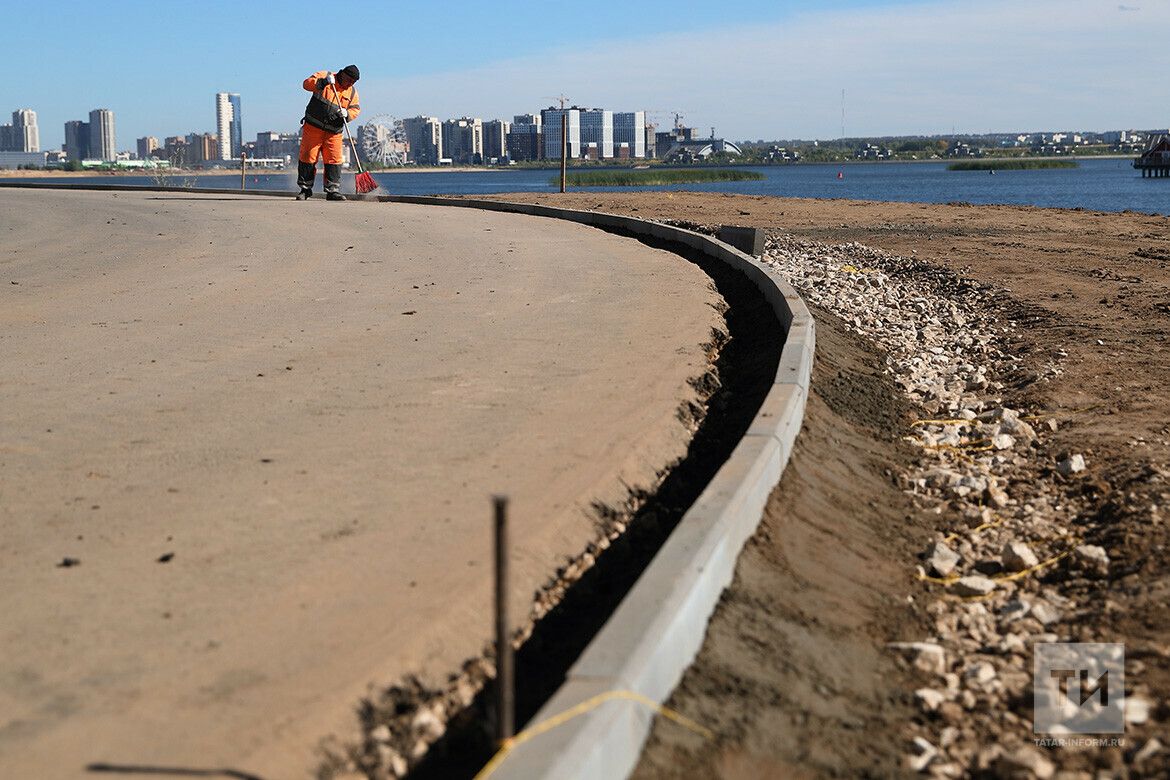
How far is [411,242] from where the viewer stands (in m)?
17.0

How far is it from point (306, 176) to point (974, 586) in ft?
75.0

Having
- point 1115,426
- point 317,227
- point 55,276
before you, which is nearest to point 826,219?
point 317,227

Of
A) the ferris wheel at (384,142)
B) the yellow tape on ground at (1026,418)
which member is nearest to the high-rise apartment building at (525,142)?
the ferris wheel at (384,142)

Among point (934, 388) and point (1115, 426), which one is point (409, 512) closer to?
point (1115, 426)

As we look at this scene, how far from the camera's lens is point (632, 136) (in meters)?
177

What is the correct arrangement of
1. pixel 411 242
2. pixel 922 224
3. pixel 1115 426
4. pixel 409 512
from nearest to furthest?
1. pixel 409 512
2. pixel 1115 426
3. pixel 411 242
4. pixel 922 224

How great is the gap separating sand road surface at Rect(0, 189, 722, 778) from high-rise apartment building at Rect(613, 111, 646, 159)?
16677 cm

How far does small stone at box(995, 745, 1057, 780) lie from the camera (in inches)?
152

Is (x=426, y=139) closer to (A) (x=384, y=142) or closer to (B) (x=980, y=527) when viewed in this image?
(A) (x=384, y=142)

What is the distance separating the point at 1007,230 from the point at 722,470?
1972 cm

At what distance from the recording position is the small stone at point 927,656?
4.68m

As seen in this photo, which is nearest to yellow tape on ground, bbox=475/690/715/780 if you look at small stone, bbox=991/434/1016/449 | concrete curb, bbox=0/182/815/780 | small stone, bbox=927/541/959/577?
concrete curb, bbox=0/182/815/780

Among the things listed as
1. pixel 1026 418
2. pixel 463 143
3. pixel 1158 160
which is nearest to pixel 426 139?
pixel 463 143

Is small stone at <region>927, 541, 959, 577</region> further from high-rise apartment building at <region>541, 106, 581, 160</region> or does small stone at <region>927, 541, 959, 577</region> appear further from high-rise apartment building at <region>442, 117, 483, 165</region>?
Answer: high-rise apartment building at <region>442, 117, 483, 165</region>
